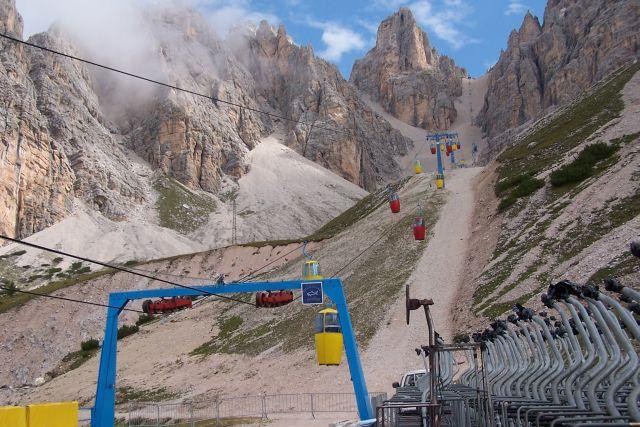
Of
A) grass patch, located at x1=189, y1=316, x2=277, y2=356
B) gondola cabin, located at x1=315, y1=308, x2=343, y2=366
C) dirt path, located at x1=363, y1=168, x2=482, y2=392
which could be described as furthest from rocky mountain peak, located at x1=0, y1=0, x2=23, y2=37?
gondola cabin, located at x1=315, y1=308, x2=343, y2=366

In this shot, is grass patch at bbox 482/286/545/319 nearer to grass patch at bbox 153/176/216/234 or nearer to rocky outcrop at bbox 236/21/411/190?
grass patch at bbox 153/176/216/234

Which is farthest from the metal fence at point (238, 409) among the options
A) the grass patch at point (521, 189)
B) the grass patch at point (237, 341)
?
the grass patch at point (521, 189)

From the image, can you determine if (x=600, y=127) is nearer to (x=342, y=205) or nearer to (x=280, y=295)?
(x=280, y=295)

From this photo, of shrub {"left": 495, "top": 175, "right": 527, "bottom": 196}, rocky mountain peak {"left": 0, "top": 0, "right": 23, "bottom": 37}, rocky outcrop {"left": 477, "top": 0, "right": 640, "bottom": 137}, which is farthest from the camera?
rocky mountain peak {"left": 0, "top": 0, "right": 23, "bottom": 37}

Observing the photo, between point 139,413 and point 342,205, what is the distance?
98074 millimetres

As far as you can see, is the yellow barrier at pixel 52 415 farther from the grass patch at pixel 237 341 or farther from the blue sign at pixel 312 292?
the grass patch at pixel 237 341

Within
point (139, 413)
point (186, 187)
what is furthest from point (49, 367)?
point (186, 187)

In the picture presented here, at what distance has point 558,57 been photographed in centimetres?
14988

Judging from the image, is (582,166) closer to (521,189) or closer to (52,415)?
(521,189)

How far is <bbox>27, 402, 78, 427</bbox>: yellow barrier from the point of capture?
10.2 meters

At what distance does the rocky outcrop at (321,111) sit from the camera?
149750mm

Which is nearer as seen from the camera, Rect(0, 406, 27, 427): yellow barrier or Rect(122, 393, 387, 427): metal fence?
Rect(0, 406, 27, 427): yellow barrier

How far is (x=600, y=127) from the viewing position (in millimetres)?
54156

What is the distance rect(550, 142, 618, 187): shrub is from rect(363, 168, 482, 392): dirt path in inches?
318
